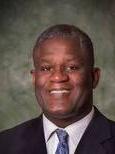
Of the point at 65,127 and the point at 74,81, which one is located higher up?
the point at 74,81

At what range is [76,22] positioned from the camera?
3.01 meters

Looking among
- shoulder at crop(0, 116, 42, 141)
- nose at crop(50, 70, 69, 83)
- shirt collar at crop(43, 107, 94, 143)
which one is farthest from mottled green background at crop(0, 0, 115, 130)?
nose at crop(50, 70, 69, 83)

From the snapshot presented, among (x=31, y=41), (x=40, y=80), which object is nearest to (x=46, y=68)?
(x=40, y=80)

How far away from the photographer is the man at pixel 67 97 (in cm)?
198

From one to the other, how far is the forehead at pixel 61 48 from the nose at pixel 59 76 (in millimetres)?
55

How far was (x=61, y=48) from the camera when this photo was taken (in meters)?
1.98

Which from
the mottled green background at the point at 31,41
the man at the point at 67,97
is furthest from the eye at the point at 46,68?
the mottled green background at the point at 31,41

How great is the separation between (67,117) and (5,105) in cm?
105

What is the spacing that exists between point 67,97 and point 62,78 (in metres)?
0.07

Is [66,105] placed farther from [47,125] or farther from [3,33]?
[3,33]

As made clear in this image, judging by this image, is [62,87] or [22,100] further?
[22,100]

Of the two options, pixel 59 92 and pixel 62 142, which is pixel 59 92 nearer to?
pixel 59 92

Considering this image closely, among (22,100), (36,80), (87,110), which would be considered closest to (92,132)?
(87,110)

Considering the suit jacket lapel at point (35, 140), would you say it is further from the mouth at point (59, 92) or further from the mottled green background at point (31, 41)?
the mottled green background at point (31, 41)
